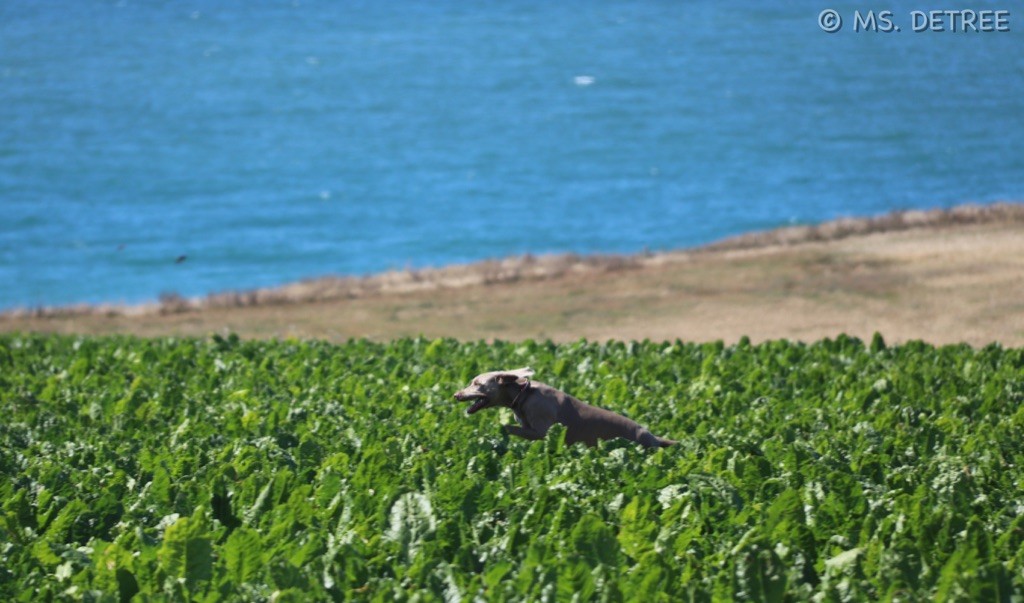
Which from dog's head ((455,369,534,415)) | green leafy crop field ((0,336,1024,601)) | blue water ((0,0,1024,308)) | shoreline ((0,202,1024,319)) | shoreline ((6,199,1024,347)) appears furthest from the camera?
blue water ((0,0,1024,308))

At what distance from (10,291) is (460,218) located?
24.1 metres

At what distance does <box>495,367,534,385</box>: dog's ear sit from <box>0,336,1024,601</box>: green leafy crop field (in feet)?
1.38

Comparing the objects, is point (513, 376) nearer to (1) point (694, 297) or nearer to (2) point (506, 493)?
(2) point (506, 493)

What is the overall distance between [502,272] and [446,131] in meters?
58.5

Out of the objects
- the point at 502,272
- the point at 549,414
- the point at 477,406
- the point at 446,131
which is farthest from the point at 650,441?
the point at 446,131

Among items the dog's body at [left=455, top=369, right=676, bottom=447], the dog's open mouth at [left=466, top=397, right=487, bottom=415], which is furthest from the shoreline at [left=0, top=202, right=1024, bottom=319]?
the dog's body at [left=455, top=369, right=676, bottom=447]

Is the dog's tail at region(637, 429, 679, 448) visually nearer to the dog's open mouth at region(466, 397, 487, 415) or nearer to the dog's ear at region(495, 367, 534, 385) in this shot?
the dog's ear at region(495, 367, 534, 385)

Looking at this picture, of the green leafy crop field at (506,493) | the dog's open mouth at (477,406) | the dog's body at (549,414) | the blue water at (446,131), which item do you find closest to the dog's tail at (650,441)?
the dog's body at (549,414)

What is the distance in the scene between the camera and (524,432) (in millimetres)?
9805

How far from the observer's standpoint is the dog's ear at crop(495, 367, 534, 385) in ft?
31.8

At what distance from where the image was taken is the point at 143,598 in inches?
225

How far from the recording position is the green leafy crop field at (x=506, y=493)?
6.08m

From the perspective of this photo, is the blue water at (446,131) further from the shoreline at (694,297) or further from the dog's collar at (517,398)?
the dog's collar at (517,398)

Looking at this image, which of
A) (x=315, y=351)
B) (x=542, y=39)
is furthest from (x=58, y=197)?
(x=315, y=351)
